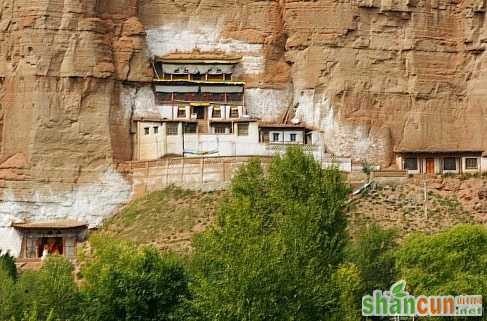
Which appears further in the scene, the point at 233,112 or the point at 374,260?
the point at 233,112

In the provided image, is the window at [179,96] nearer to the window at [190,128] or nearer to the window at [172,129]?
the window at [190,128]

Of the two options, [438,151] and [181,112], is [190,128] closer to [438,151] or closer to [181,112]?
[181,112]

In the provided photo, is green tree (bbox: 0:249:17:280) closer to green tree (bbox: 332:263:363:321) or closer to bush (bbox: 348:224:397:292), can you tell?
bush (bbox: 348:224:397:292)

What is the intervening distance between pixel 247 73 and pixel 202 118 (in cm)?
417

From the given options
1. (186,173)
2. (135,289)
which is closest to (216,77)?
(186,173)

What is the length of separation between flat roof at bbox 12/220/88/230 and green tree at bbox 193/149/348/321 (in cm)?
1580

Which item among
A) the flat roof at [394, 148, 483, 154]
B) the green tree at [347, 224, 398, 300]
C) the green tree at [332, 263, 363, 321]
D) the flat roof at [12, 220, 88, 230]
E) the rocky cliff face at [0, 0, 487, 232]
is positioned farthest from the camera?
the flat roof at [394, 148, 483, 154]

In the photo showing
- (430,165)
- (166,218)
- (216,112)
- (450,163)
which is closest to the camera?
(166,218)

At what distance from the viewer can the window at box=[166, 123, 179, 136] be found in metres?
69.6

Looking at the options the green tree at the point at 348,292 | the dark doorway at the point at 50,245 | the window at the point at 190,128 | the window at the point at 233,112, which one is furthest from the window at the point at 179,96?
the green tree at the point at 348,292

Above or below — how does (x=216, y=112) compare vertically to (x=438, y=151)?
above

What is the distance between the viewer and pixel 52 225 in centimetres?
6525

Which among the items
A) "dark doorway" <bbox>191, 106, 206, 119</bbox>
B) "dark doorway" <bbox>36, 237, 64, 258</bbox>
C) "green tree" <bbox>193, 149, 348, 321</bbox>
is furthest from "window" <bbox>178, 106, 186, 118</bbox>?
"green tree" <bbox>193, 149, 348, 321</bbox>

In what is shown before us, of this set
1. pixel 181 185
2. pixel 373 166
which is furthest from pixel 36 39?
pixel 373 166
